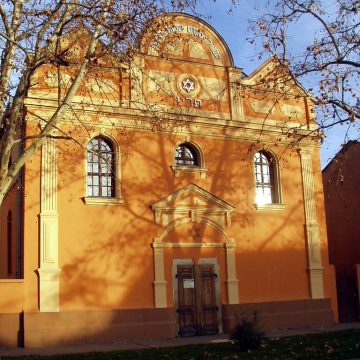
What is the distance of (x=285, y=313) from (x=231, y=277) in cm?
234

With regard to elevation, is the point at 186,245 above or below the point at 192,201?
below

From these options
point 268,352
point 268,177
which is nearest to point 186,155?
point 268,177

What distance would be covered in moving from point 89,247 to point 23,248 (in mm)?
1870

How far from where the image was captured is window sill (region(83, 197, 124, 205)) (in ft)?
57.3

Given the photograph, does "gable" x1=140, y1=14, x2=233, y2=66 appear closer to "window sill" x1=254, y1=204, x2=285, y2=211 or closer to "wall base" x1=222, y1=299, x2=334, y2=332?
"window sill" x1=254, y1=204, x2=285, y2=211

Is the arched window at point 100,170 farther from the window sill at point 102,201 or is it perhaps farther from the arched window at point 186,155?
the arched window at point 186,155

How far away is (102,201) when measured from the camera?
58.0 feet

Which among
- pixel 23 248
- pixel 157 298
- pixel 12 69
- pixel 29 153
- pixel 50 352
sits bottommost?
pixel 50 352

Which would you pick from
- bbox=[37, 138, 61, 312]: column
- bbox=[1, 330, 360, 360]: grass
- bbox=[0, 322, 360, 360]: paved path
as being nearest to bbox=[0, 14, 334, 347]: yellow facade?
bbox=[37, 138, 61, 312]: column

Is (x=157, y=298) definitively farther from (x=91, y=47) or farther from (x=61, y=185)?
(x=91, y=47)

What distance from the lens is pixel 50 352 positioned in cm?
1502

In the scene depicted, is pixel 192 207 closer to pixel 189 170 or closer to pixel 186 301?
pixel 189 170

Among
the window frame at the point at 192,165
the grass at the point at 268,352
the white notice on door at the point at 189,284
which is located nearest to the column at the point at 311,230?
the window frame at the point at 192,165

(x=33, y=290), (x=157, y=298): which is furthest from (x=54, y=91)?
(x=157, y=298)
